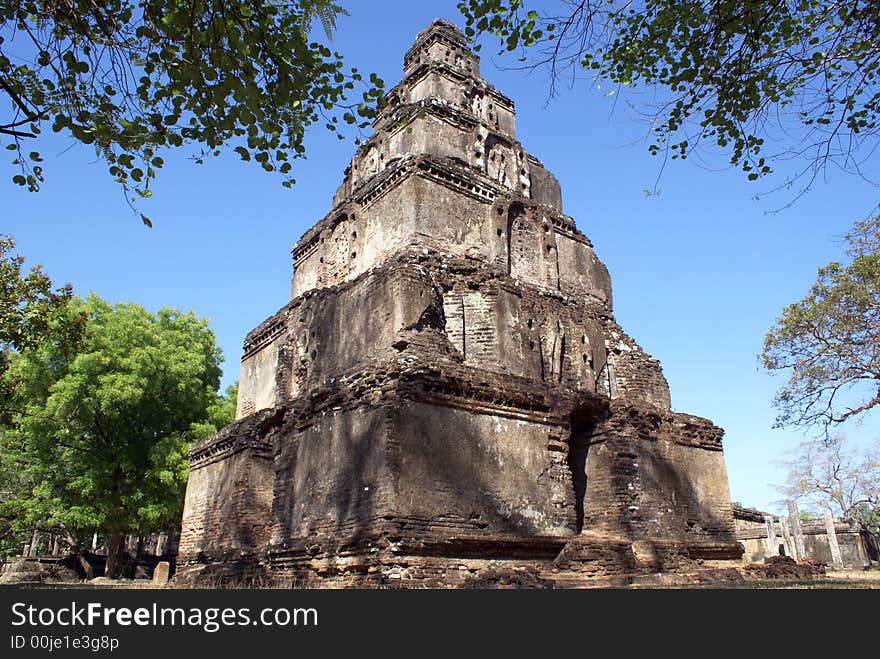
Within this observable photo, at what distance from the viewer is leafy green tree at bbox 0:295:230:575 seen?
23.2m

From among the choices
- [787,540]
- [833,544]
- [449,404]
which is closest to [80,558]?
[449,404]

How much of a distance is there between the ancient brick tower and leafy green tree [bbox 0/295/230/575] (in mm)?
5925

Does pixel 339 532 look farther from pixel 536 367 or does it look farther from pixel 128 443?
pixel 128 443

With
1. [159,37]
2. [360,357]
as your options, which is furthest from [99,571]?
[159,37]

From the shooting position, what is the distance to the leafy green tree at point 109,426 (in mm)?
23156

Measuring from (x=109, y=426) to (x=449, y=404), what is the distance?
17685 millimetres

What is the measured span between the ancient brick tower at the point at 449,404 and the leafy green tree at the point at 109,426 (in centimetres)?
593

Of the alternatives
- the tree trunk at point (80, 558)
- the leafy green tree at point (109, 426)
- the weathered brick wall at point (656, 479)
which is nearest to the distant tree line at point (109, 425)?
the leafy green tree at point (109, 426)

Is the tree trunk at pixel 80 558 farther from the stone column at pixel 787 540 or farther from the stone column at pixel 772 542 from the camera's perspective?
the stone column at pixel 787 540

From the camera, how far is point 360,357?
46.5 feet

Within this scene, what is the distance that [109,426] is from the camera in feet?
81.3

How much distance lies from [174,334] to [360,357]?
1519 centimetres

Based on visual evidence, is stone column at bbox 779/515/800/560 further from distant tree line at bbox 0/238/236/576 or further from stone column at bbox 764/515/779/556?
distant tree line at bbox 0/238/236/576

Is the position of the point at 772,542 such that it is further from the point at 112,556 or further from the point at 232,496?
the point at 112,556
